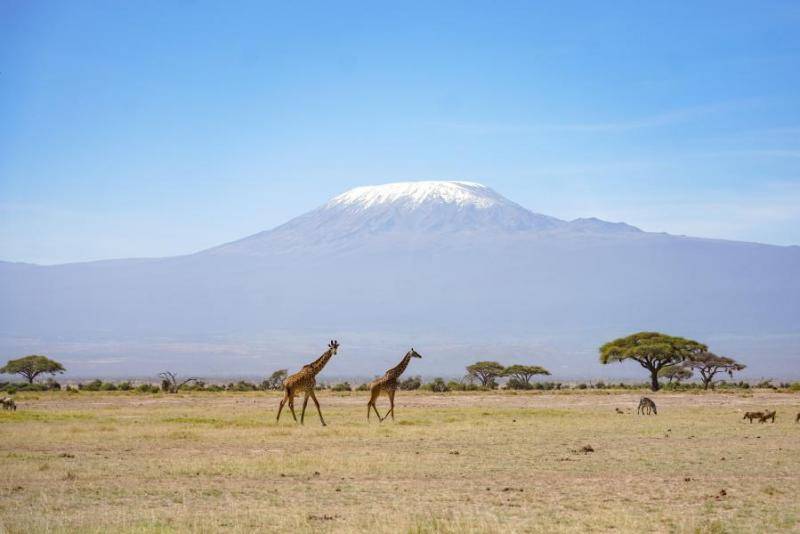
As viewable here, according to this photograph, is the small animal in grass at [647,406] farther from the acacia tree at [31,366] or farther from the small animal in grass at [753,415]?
the acacia tree at [31,366]

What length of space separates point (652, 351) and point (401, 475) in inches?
2233

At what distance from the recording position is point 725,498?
16.4 m

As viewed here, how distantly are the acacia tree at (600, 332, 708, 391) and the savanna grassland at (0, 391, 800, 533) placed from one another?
38.5 m

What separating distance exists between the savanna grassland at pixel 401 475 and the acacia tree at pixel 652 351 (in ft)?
126

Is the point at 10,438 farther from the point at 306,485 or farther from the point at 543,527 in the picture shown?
the point at 543,527

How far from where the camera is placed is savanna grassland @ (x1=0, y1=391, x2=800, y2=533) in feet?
47.6

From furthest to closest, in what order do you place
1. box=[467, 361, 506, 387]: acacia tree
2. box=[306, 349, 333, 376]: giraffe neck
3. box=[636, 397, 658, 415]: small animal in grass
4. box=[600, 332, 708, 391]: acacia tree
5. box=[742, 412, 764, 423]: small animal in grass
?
1. box=[467, 361, 506, 387]: acacia tree
2. box=[600, 332, 708, 391]: acacia tree
3. box=[636, 397, 658, 415]: small animal in grass
4. box=[742, 412, 764, 423]: small animal in grass
5. box=[306, 349, 333, 376]: giraffe neck

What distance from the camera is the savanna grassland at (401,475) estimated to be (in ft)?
47.6

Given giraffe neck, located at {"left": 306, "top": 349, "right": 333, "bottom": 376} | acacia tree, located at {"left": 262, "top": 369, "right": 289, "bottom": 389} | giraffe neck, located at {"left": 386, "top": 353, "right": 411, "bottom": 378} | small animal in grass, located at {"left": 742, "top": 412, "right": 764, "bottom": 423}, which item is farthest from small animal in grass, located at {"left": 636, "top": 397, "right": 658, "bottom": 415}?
acacia tree, located at {"left": 262, "top": 369, "right": 289, "bottom": 389}

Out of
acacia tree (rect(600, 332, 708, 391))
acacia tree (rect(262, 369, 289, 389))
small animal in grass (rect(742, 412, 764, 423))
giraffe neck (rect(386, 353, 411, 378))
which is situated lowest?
small animal in grass (rect(742, 412, 764, 423))

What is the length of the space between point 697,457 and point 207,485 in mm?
11208

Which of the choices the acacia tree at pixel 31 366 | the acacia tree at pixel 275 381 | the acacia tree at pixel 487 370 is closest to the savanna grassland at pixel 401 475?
the acacia tree at pixel 275 381

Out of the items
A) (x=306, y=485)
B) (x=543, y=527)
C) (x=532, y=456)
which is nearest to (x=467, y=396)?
(x=532, y=456)

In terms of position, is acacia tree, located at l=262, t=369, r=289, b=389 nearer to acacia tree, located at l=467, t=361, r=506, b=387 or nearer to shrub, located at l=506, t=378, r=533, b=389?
acacia tree, located at l=467, t=361, r=506, b=387
